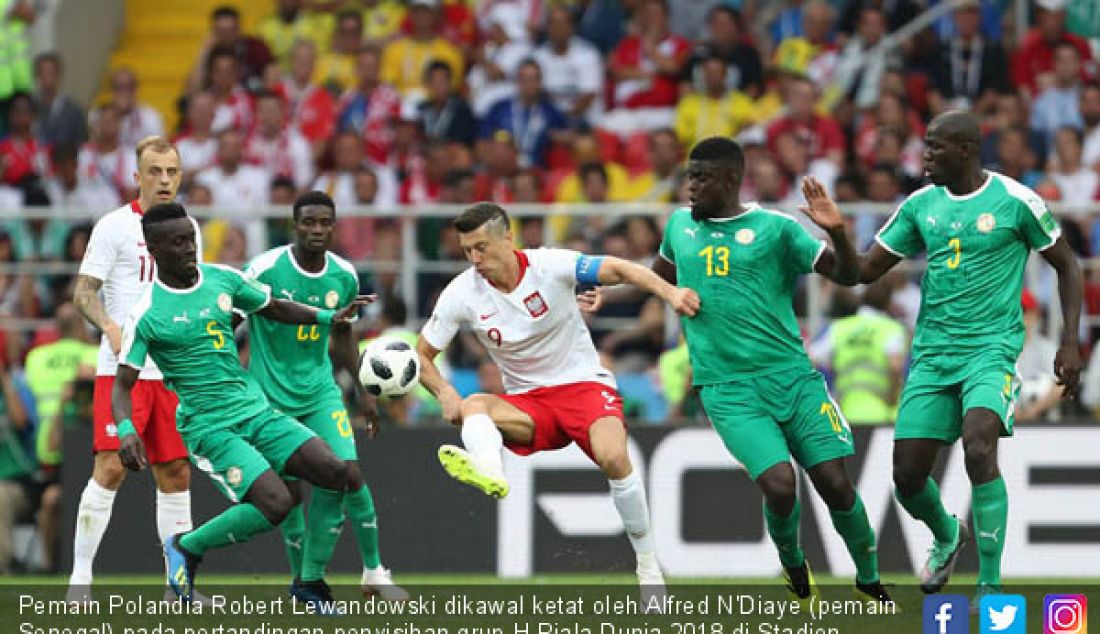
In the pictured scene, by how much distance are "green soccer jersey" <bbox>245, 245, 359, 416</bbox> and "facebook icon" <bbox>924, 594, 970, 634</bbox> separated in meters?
3.95

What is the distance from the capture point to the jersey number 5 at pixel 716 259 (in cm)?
1153

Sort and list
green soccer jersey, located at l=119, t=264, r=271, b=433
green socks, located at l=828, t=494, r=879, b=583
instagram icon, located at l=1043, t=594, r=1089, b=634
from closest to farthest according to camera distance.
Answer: instagram icon, located at l=1043, t=594, r=1089, b=634, green socks, located at l=828, t=494, r=879, b=583, green soccer jersey, located at l=119, t=264, r=271, b=433

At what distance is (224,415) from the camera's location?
11.8m

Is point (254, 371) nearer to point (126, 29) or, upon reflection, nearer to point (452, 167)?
point (452, 167)

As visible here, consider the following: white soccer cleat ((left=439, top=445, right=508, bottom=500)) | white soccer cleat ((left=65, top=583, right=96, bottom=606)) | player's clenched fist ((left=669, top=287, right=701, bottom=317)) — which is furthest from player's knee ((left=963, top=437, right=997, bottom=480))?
white soccer cleat ((left=65, top=583, right=96, bottom=606))

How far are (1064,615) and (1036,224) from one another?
2024 millimetres

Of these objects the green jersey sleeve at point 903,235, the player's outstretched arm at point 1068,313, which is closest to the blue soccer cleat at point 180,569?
the green jersey sleeve at point 903,235

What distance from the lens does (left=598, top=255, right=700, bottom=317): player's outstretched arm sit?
11.3 m

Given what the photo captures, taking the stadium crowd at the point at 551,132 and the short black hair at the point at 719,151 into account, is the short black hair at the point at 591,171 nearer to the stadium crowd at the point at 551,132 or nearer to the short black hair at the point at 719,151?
the stadium crowd at the point at 551,132

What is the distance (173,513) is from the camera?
12.8 meters

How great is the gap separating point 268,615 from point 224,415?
110cm

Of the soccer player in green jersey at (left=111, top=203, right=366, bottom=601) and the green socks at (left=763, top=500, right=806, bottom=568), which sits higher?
the soccer player in green jersey at (left=111, top=203, right=366, bottom=601)

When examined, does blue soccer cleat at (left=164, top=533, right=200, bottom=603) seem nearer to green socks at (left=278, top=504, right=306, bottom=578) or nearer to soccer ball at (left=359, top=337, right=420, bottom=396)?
green socks at (left=278, top=504, right=306, bottom=578)

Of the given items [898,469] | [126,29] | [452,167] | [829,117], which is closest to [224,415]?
[898,469]
